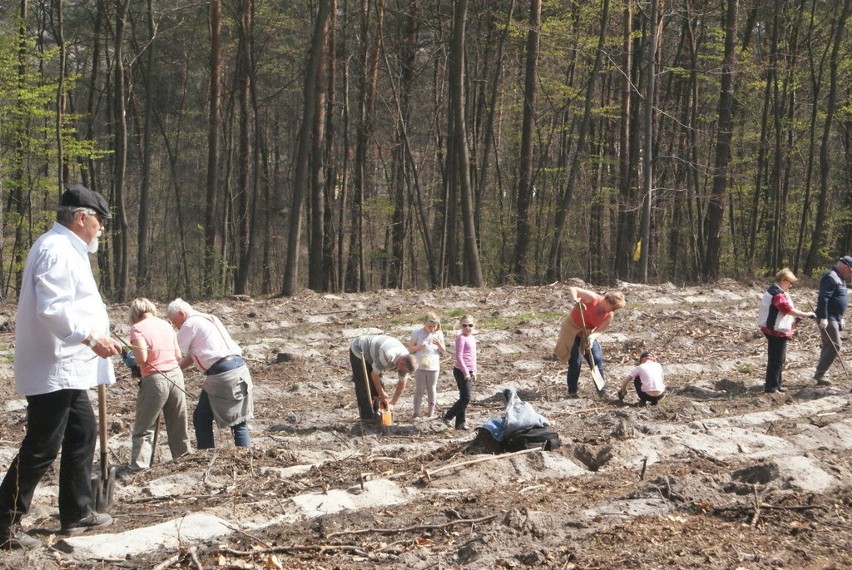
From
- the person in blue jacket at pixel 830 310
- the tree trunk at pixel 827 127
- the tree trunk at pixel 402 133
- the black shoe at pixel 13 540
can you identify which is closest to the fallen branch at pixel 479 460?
the black shoe at pixel 13 540

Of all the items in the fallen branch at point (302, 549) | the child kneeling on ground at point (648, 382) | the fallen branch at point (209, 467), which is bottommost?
the fallen branch at point (209, 467)

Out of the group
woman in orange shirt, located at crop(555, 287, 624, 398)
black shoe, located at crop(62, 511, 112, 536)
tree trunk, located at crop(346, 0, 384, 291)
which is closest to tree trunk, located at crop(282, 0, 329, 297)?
tree trunk, located at crop(346, 0, 384, 291)

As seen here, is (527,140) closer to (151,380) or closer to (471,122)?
(471,122)

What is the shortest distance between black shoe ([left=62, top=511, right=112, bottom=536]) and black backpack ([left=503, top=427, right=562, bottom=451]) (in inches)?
140

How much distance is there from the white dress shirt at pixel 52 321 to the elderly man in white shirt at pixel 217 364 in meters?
3.18

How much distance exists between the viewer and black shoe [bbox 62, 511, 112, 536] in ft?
21.3

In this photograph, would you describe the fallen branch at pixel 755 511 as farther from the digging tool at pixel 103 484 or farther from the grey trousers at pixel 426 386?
the grey trousers at pixel 426 386

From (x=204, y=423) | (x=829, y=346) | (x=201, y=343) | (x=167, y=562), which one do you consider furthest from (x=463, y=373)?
(x=167, y=562)

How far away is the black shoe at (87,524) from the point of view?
6.48 meters

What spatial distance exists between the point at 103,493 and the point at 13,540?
98 centimetres

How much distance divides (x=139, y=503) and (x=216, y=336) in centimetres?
233

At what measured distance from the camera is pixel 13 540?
6102mm

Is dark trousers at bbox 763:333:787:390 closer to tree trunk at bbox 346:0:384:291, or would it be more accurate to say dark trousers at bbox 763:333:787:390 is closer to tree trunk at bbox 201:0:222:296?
tree trunk at bbox 201:0:222:296

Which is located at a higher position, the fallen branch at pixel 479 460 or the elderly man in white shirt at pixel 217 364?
the elderly man in white shirt at pixel 217 364
